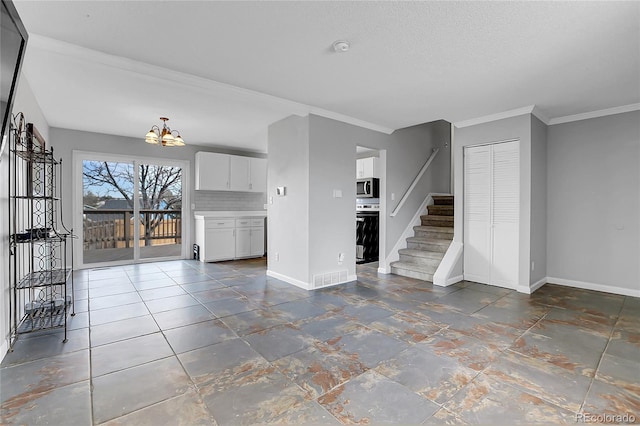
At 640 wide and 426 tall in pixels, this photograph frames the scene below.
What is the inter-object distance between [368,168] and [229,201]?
325 cm

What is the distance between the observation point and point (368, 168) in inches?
254

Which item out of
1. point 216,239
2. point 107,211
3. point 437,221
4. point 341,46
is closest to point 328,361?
point 341,46

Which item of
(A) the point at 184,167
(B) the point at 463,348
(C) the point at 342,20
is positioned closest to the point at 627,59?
(C) the point at 342,20

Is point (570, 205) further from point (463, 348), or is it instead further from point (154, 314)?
point (154, 314)

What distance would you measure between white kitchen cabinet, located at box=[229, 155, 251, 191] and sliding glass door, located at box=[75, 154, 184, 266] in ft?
3.36

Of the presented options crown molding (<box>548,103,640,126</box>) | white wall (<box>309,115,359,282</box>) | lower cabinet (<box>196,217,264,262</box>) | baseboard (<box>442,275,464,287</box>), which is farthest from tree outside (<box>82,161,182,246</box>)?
crown molding (<box>548,103,640,126</box>)

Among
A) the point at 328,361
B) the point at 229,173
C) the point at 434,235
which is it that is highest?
the point at 229,173

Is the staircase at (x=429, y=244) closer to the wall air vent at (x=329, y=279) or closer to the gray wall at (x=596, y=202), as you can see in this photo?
the wall air vent at (x=329, y=279)

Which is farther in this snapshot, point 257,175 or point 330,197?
point 257,175

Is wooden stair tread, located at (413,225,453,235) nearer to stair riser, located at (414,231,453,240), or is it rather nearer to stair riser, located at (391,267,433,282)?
stair riser, located at (414,231,453,240)

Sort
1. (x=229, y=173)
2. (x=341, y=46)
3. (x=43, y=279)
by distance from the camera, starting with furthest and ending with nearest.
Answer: (x=229, y=173)
(x=43, y=279)
(x=341, y=46)

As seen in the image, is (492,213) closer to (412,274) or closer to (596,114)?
(412,274)

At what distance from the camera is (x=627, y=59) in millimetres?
2770

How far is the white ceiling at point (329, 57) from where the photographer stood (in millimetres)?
2123
